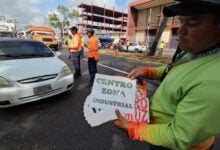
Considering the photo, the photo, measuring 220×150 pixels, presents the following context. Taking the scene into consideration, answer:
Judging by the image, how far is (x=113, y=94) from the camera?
53.4 inches

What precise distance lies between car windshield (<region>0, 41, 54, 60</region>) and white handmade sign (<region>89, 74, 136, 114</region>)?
14.0ft

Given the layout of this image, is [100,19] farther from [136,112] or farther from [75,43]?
[136,112]

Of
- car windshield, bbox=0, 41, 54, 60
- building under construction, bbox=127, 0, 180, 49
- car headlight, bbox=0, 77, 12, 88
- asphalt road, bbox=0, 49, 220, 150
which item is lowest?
asphalt road, bbox=0, 49, 220, 150

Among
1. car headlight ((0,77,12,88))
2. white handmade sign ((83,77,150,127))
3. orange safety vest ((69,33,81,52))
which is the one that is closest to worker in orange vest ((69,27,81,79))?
orange safety vest ((69,33,81,52))

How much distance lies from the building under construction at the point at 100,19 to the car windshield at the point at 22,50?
5376cm

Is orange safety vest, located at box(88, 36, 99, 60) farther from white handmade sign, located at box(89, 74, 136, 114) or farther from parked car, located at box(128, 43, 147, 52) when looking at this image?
parked car, located at box(128, 43, 147, 52)

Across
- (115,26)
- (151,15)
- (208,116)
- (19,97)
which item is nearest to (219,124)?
(208,116)

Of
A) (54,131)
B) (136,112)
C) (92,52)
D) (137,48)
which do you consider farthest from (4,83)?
(137,48)

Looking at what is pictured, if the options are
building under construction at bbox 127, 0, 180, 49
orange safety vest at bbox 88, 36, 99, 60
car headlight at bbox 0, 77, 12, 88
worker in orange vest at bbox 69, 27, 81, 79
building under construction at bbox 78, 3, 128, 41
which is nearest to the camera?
car headlight at bbox 0, 77, 12, 88

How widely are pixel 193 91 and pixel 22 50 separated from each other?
5.30 meters

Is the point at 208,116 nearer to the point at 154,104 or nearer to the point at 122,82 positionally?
the point at 154,104

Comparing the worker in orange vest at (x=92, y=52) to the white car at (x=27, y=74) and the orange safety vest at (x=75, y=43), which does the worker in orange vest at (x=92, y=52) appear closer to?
the orange safety vest at (x=75, y=43)

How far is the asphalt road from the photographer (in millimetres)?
2970

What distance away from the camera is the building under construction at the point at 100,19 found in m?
63.0
